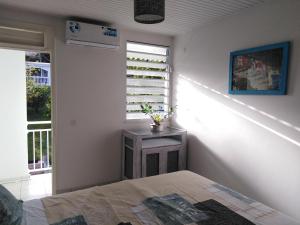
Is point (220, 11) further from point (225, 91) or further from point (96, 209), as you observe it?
point (96, 209)

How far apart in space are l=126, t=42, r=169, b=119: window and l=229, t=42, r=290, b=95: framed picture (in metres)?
1.37

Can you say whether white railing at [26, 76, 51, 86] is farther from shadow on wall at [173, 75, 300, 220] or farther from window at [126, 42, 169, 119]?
shadow on wall at [173, 75, 300, 220]

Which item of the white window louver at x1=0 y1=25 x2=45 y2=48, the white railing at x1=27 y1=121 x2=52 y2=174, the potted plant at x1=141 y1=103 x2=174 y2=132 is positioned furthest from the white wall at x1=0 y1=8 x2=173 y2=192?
the white railing at x1=27 y1=121 x2=52 y2=174

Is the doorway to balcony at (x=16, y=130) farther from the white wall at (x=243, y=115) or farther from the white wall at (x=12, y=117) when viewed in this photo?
the white wall at (x=243, y=115)

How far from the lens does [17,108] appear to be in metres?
3.66

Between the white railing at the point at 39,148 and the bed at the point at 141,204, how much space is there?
107 inches

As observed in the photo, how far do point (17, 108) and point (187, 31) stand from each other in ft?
9.89

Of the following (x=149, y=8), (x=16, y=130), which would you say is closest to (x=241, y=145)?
(x=149, y=8)

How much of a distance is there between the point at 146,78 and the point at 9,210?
2835mm

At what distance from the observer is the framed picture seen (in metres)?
2.25

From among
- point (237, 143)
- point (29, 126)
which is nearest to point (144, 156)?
point (237, 143)

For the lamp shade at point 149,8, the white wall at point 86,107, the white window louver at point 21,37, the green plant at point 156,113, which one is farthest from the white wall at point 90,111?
the lamp shade at point 149,8

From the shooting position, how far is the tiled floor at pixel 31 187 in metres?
3.20

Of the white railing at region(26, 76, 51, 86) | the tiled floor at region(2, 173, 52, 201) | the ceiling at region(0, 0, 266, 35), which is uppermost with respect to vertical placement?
the ceiling at region(0, 0, 266, 35)
